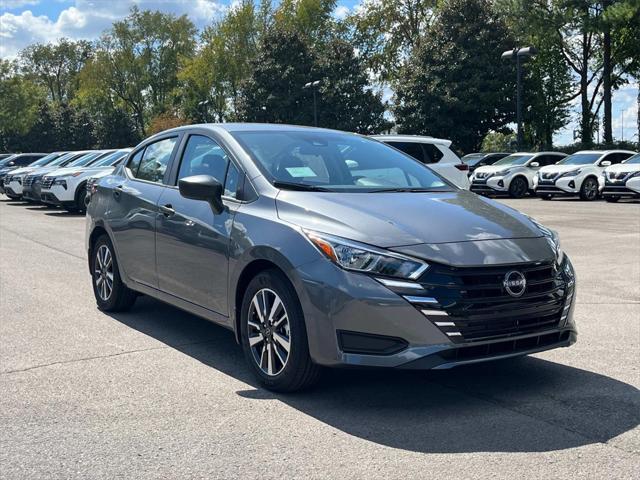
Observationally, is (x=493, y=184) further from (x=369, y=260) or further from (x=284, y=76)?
(x=284, y=76)

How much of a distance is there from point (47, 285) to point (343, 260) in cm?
540

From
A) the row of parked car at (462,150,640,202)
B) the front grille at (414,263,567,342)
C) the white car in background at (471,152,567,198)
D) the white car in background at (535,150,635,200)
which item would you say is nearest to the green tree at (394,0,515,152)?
the row of parked car at (462,150,640,202)

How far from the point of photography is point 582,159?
2566 centimetres

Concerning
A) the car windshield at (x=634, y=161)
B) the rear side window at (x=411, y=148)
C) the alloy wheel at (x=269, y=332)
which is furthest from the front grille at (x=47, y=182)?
the car windshield at (x=634, y=161)

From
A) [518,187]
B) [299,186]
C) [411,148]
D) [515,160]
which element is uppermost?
[411,148]

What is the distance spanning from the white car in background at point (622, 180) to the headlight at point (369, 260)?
19960mm

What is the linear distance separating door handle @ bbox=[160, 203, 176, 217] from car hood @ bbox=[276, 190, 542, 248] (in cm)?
117

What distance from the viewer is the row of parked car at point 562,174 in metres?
22.9

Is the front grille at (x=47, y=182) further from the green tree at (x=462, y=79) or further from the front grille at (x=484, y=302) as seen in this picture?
the green tree at (x=462, y=79)

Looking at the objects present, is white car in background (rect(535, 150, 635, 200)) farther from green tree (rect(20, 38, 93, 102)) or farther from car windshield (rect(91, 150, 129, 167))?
green tree (rect(20, 38, 93, 102))

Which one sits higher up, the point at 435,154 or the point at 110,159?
the point at 110,159

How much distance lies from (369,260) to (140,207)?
2.65 meters

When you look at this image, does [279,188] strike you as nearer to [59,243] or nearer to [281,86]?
[59,243]

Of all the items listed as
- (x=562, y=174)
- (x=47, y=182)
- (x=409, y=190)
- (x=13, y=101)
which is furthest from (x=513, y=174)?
(x=13, y=101)
